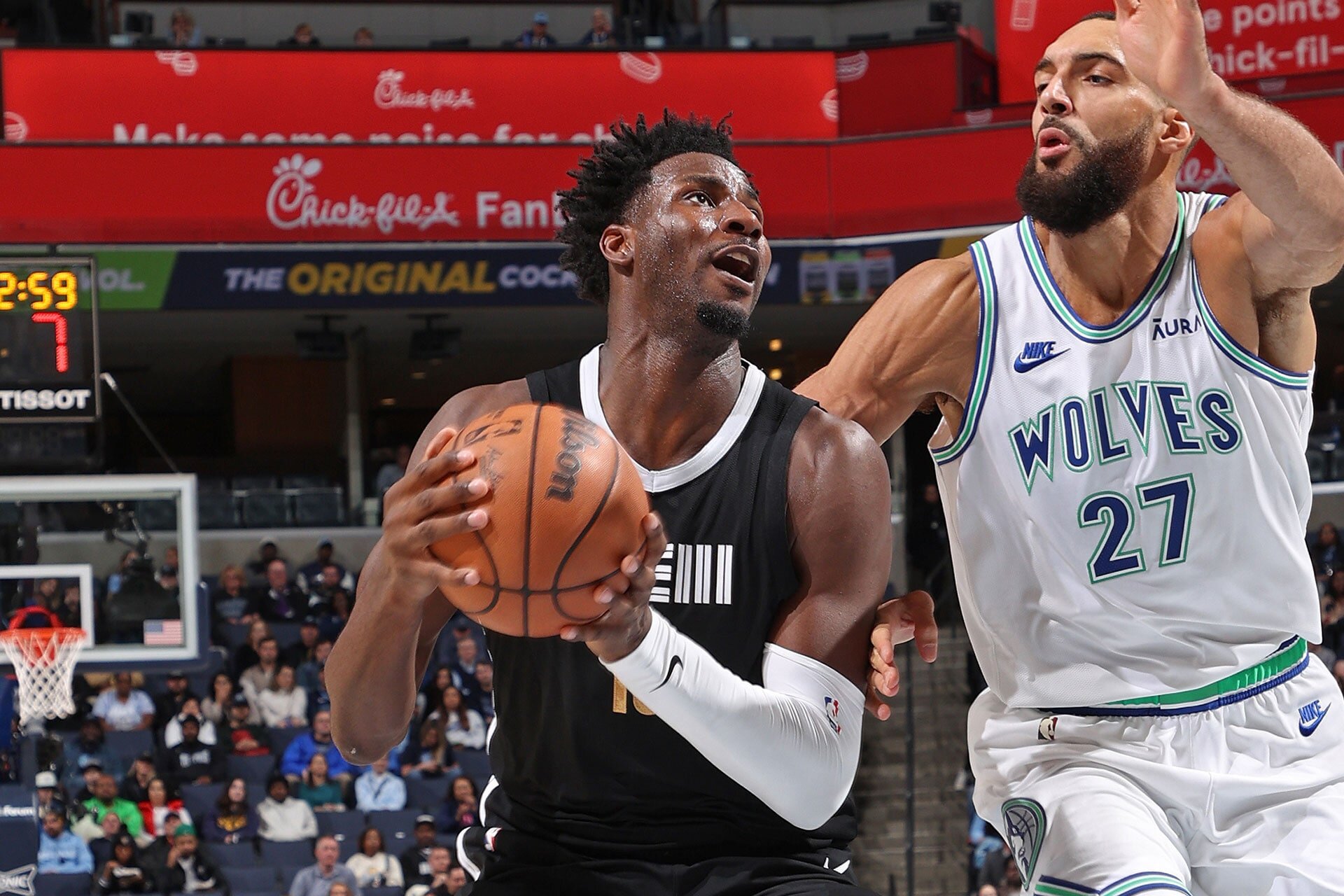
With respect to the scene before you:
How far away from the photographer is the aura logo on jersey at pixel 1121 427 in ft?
10.4

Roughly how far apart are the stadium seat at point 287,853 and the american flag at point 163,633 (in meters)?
2.24

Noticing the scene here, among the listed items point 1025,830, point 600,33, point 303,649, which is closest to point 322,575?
point 303,649

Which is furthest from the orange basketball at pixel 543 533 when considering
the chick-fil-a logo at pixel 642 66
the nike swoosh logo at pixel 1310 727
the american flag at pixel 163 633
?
the chick-fil-a logo at pixel 642 66

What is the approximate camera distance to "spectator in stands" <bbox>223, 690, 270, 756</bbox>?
11969 millimetres

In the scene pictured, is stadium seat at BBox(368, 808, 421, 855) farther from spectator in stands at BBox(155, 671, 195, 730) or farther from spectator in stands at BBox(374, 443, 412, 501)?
spectator in stands at BBox(374, 443, 412, 501)

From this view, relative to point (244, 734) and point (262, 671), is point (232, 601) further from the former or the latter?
point (244, 734)

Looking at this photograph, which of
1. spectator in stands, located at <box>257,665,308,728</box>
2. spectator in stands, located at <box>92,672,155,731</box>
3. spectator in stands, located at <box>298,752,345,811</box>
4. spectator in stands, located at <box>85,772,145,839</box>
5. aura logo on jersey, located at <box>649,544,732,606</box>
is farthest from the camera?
spectator in stands, located at <box>257,665,308,728</box>

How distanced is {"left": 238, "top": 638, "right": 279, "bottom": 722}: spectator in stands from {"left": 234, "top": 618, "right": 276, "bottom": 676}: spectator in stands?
28 mm

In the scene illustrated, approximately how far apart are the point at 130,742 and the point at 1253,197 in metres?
10.5

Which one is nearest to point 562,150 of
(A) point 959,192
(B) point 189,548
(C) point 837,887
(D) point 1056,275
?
(A) point 959,192

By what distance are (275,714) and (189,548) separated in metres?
3.09

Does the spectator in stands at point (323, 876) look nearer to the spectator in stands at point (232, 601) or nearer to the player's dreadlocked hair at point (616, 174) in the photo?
the spectator in stands at point (232, 601)

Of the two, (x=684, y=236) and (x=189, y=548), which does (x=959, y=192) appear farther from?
(x=684, y=236)

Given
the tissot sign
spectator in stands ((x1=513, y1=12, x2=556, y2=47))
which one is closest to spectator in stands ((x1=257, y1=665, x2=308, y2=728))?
the tissot sign
